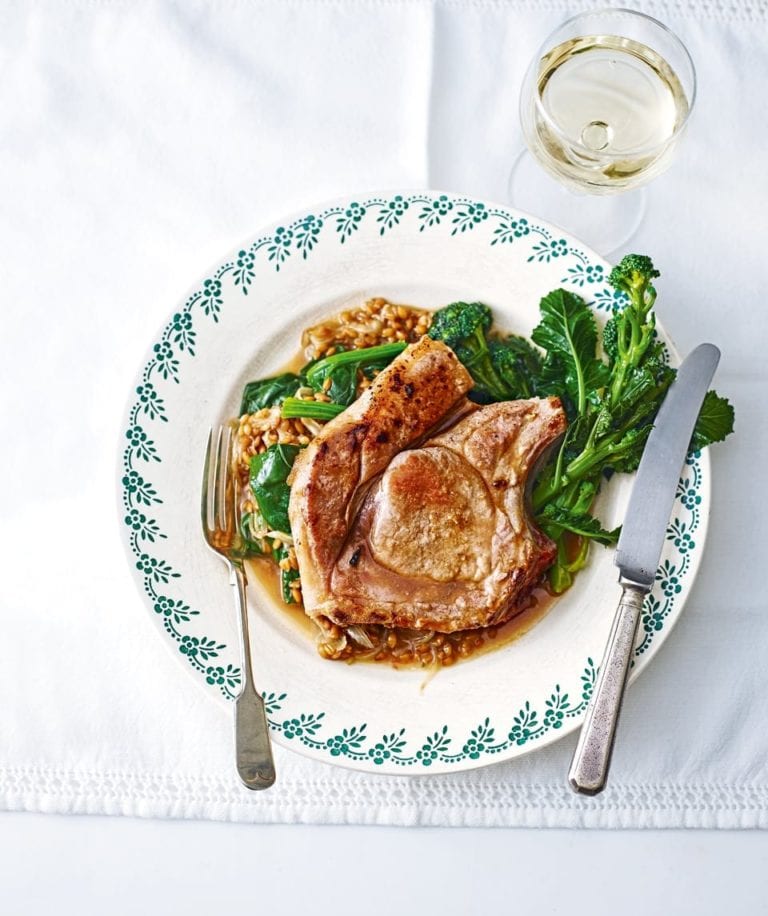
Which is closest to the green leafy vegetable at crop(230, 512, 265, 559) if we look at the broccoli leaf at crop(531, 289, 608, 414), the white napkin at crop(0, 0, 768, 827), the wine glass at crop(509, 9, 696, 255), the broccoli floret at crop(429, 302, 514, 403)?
the white napkin at crop(0, 0, 768, 827)

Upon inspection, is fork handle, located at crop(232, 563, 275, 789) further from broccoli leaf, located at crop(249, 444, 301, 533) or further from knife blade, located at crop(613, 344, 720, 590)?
knife blade, located at crop(613, 344, 720, 590)

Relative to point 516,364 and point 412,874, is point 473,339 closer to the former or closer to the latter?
point 516,364

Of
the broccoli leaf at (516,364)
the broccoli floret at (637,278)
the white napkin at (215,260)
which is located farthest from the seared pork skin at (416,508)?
the white napkin at (215,260)

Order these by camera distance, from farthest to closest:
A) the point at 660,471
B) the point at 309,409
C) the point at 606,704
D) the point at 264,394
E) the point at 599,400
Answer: the point at 264,394, the point at 309,409, the point at 599,400, the point at 660,471, the point at 606,704

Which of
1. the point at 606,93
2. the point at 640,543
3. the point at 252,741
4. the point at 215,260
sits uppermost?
the point at 606,93

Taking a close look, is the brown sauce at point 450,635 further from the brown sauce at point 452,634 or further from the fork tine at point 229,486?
the fork tine at point 229,486

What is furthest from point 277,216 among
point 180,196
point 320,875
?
point 320,875

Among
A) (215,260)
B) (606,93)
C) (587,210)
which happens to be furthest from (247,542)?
(606,93)
